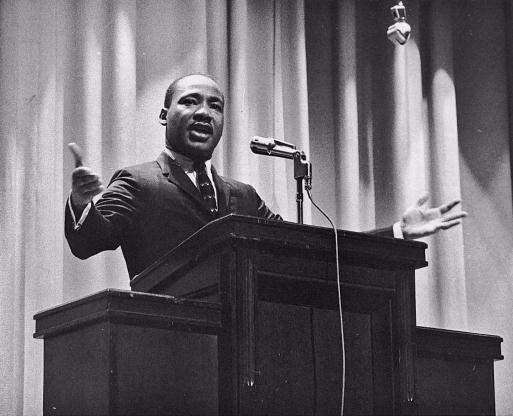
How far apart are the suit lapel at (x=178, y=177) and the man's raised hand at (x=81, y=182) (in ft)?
1.97

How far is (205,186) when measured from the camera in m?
3.70

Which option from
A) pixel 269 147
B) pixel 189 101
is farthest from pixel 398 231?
pixel 189 101

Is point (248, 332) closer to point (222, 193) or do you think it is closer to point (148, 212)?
point (148, 212)

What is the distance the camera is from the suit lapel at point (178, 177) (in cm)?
359

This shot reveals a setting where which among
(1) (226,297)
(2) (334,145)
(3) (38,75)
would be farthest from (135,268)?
(2) (334,145)

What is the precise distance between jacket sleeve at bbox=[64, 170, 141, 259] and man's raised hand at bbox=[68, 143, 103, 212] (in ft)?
0.40

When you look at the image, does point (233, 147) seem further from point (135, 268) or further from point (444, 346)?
point (444, 346)

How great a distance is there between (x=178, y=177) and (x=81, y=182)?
0.74 meters

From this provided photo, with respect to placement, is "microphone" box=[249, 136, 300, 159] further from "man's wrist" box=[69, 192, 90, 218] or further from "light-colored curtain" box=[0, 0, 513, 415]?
"light-colored curtain" box=[0, 0, 513, 415]

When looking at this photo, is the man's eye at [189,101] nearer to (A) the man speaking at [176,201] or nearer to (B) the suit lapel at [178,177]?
(A) the man speaking at [176,201]

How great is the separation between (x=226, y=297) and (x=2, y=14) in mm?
2476

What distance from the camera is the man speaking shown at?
3445 mm

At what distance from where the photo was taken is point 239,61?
5227 mm

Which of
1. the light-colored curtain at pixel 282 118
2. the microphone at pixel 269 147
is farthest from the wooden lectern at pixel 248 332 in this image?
the light-colored curtain at pixel 282 118
